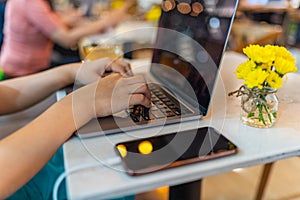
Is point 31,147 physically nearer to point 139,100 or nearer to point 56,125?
point 56,125

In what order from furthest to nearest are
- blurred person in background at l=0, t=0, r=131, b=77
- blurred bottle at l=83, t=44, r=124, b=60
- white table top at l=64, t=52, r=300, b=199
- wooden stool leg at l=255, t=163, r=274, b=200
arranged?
blurred person in background at l=0, t=0, r=131, b=77
wooden stool leg at l=255, t=163, r=274, b=200
blurred bottle at l=83, t=44, r=124, b=60
white table top at l=64, t=52, r=300, b=199

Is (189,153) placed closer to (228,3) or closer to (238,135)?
(238,135)

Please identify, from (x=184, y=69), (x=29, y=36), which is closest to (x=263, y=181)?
(x=184, y=69)

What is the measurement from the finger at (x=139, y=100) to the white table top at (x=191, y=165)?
0.07m

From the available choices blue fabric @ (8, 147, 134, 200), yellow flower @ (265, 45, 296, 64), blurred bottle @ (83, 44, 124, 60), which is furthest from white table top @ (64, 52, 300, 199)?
blurred bottle @ (83, 44, 124, 60)

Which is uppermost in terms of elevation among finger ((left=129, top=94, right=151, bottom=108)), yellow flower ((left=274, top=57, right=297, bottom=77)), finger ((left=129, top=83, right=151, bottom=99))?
yellow flower ((left=274, top=57, right=297, bottom=77))

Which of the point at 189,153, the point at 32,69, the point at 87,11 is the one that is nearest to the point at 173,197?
the point at 189,153

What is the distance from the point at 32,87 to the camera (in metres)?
0.84

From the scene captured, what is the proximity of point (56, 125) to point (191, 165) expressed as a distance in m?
0.25

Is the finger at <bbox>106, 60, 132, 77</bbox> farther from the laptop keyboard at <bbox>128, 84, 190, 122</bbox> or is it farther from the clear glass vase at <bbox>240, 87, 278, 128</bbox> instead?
the clear glass vase at <bbox>240, 87, 278, 128</bbox>

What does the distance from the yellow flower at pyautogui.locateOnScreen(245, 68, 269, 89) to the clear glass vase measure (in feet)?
0.07

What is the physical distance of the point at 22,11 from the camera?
4.61 feet

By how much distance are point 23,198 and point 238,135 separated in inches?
20.5

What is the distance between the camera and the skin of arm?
474mm
